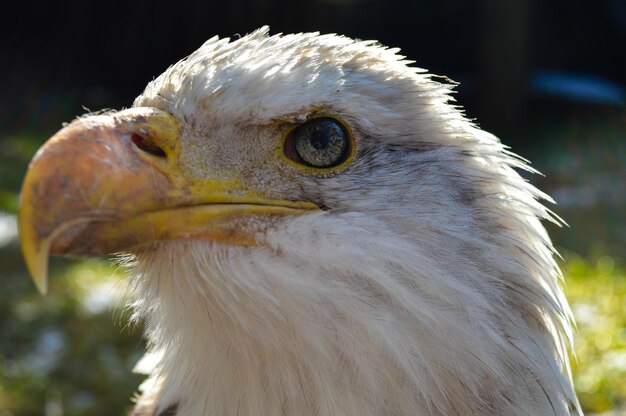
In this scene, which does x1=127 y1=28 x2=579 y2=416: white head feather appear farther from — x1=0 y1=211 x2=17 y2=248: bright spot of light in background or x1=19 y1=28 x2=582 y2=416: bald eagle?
x1=0 y1=211 x2=17 y2=248: bright spot of light in background

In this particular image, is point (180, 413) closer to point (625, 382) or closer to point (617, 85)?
point (625, 382)

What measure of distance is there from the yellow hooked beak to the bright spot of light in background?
450 centimetres

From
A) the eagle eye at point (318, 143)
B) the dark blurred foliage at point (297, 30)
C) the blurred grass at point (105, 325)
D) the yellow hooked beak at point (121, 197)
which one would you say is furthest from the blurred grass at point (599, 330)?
the dark blurred foliage at point (297, 30)

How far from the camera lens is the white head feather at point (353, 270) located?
1.82 m

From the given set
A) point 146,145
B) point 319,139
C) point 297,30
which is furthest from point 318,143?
point 297,30

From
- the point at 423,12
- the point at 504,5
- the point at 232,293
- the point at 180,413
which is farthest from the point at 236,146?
the point at 423,12

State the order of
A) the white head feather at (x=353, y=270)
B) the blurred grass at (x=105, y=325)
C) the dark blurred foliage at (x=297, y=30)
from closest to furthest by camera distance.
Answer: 1. the white head feather at (x=353, y=270)
2. the blurred grass at (x=105, y=325)
3. the dark blurred foliage at (x=297, y=30)

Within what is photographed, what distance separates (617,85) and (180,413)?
8.23 m

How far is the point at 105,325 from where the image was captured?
190 inches

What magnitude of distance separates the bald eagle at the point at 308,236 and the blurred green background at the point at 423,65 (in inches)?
119

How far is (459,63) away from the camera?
374 inches

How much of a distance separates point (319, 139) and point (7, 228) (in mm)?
4840

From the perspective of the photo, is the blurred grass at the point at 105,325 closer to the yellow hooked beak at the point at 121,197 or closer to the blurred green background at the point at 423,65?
the blurred green background at the point at 423,65

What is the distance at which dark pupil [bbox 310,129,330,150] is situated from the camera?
75.0 inches
